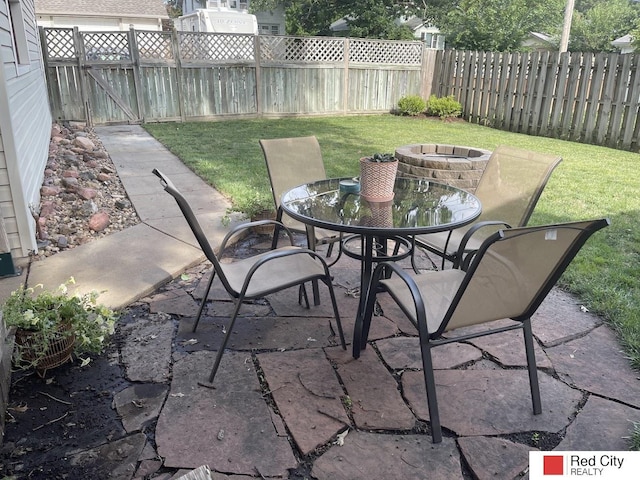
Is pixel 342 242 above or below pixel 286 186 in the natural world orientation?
below

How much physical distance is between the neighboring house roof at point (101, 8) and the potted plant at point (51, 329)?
20.2m

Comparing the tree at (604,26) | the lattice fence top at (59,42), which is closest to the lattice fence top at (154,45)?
the lattice fence top at (59,42)

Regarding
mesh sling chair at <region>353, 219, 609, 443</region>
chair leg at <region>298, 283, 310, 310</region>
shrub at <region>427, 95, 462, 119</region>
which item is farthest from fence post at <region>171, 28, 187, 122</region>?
mesh sling chair at <region>353, 219, 609, 443</region>

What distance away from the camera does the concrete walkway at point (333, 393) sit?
64.4 inches

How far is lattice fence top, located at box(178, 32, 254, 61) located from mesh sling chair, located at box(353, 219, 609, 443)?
28.1ft

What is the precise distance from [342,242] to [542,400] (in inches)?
55.1

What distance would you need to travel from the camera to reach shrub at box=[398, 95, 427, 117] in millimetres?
10172

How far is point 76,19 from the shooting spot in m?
18.9

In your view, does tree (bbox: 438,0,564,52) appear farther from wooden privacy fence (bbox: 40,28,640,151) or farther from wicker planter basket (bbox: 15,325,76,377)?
wicker planter basket (bbox: 15,325,76,377)

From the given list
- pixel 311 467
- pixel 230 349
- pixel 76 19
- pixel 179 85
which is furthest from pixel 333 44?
pixel 76 19

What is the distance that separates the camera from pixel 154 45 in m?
8.82

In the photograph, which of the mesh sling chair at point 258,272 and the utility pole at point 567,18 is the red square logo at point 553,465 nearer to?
the mesh sling chair at point 258,272

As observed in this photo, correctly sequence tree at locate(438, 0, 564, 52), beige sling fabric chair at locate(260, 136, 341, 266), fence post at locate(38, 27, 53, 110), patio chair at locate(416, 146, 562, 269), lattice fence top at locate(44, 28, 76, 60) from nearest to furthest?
patio chair at locate(416, 146, 562, 269)
beige sling fabric chair at locate(260, 136, 341, 266)
fence post at locate(38, 27, 53, 110)
lattice fence top at locate(44, 28, 76, 60)
tree at locate(438, 0, 564, 52)

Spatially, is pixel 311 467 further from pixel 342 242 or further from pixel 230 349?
pixel 342 242
